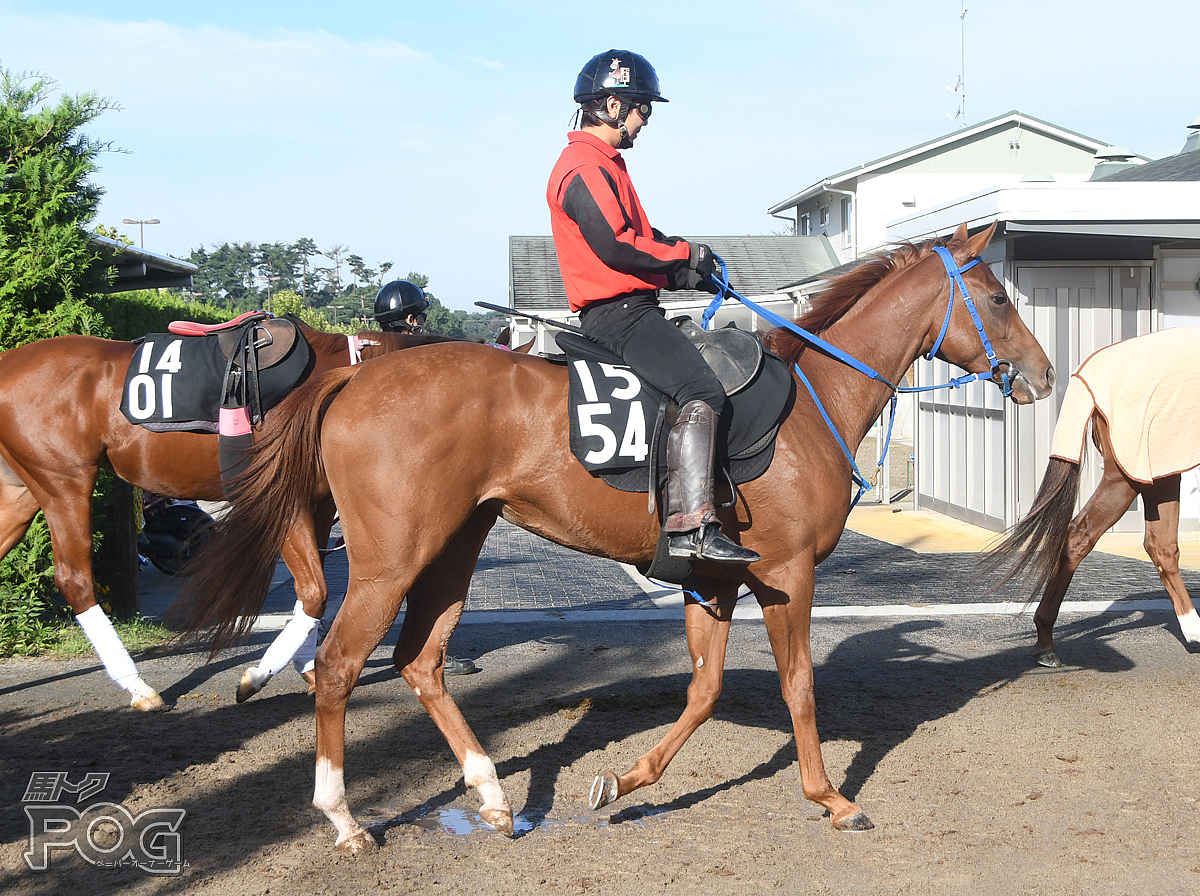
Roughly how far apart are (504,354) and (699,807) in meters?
2.02

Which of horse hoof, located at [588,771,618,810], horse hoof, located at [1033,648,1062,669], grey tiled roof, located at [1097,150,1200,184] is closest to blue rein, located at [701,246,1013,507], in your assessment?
horse hoof, located at [588,771,618,810]

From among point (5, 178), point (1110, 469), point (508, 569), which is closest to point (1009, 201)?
point (1110, 469)

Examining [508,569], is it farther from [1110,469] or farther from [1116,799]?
[1116,799]

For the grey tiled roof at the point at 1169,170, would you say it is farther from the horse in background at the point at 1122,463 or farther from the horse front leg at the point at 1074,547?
the horse front leg at the point at 1074,547

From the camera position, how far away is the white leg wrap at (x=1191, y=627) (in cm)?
633

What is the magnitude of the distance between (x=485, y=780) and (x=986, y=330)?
116 inches

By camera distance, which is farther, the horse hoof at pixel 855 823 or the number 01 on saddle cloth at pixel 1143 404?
the number 01 on saddle cloth at pixel 1143 404

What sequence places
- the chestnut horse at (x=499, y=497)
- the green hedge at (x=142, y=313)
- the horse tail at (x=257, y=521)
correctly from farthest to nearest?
the green hedge at (x=142, y=313)
the horse tail at (x=257, y=521)
the chestnut horse at (x=499, y=497)

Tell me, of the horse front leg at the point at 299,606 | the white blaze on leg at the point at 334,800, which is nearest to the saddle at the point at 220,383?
the horse front leg at the point at 299,606

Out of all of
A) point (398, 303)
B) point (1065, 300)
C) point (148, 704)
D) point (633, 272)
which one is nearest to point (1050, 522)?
point (633, 272)

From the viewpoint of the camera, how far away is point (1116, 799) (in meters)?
4.18

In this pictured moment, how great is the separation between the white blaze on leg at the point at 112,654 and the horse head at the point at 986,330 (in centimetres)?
450

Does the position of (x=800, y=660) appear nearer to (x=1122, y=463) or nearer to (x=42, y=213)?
(x=1122, y=463)

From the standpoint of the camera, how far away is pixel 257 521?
4.28 meters
